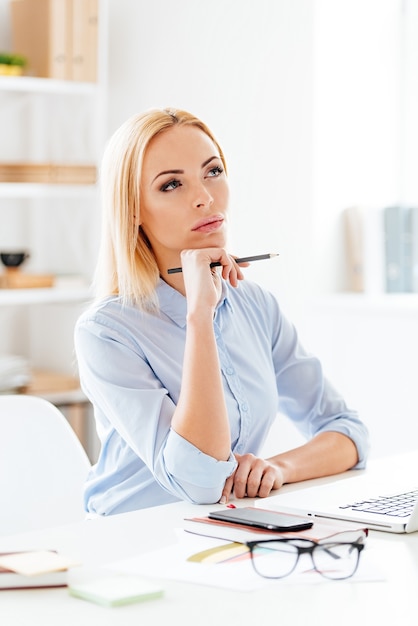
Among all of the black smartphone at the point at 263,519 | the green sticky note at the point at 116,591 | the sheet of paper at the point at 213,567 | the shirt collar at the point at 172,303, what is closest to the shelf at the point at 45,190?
the shirt collar at the point at 172,303

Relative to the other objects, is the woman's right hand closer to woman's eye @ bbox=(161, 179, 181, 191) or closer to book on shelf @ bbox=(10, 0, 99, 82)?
woman's eye @ bbox=(161, 179, 181, 191)

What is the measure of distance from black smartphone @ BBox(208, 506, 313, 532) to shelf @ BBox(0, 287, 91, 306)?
6.48ft

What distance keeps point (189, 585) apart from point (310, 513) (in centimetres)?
38

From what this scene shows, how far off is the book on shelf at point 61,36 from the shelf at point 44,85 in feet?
0.08

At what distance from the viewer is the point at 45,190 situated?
3.46m

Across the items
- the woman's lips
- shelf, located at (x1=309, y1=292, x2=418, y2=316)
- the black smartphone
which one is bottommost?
the black smartphone

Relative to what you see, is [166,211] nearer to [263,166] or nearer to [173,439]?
[173,439]

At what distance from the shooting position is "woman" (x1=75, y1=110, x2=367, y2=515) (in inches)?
65.4

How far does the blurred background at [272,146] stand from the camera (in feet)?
11.2

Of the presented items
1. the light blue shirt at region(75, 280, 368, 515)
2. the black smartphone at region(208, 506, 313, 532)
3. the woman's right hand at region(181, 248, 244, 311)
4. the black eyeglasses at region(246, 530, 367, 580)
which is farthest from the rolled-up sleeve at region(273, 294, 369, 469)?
the black eyeglasses at region(246, 530, 367, 580)

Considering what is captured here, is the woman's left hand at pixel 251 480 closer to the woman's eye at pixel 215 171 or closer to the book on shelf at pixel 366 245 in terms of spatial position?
the woman's eye at pixel 215 171

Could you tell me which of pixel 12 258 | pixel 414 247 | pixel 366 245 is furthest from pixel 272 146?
pixel 12 258

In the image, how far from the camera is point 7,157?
12.3ft

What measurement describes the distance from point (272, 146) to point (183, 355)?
183 cm
